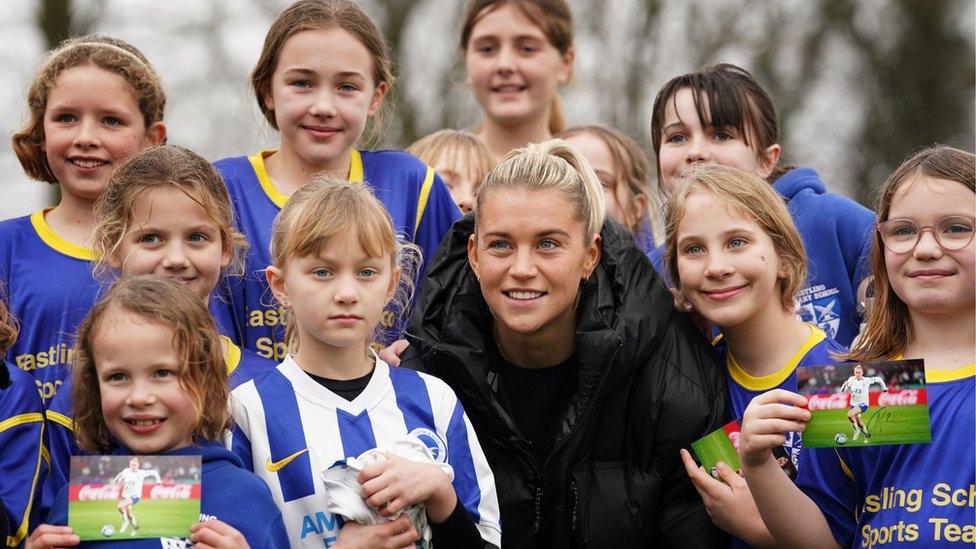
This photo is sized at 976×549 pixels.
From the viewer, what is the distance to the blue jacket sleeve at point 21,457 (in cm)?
393

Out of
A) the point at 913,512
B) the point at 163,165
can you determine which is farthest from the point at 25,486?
the point at 913,512

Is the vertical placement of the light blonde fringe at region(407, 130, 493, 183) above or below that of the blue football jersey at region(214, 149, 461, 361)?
above

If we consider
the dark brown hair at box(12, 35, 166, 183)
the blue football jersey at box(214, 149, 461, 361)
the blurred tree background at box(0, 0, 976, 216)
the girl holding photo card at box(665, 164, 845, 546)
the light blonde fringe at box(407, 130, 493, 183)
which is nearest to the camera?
the girl holding photo card at box(665, 164, 845, 546)

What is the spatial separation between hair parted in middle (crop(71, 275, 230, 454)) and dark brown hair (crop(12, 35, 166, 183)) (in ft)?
4.75

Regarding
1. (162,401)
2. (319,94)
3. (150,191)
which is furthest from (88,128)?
(162,401)

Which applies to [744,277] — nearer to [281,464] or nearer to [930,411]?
[930,411]

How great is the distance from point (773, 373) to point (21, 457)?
2.51m

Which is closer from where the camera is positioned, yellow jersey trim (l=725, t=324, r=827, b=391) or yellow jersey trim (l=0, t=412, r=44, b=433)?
yellow jersey trim (l=0, t=412, r=44, b=433)

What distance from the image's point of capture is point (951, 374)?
3.98 meters

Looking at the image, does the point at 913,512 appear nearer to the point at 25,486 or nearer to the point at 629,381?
the point at 629,381

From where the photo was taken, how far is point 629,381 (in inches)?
178

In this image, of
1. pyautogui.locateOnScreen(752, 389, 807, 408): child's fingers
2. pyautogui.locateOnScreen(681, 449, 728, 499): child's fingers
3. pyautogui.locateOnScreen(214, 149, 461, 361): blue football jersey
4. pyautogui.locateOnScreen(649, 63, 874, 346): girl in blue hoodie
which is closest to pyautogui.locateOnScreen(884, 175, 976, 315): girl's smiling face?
pyautogui.locateOnScreen(752, 389, 807, 408): child's fingers

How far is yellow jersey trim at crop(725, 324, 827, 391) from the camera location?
441 centimetres

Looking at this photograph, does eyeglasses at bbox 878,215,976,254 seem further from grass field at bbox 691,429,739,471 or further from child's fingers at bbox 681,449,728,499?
child's fingers at bbox 681,449,728,499
